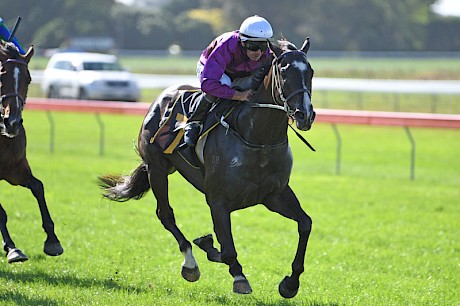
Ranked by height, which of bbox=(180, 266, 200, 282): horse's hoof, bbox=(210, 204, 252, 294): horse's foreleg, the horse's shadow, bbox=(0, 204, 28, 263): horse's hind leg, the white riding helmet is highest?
the white riding helmet

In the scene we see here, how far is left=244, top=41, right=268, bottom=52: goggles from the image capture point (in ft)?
19.3

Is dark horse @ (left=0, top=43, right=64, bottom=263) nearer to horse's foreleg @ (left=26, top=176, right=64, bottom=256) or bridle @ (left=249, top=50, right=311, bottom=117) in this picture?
horse's foreleg @ (left=26, top=176, right=64, bottom=256)

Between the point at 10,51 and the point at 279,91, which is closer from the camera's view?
the point at 279,91

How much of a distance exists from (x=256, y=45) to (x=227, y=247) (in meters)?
1.42

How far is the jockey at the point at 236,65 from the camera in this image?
583cm

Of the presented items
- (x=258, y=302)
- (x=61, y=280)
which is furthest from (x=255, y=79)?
(x=61, y=280)

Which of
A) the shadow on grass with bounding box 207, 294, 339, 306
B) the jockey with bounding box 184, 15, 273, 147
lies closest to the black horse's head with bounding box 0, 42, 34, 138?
the jockey with bounding box 184, 15, 273, 147

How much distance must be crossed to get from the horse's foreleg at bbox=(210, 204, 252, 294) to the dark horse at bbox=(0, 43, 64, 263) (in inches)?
62.2

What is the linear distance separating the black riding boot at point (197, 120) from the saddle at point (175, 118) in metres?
0.06

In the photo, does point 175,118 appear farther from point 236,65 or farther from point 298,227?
point 298,227

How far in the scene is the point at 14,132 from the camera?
6.11m

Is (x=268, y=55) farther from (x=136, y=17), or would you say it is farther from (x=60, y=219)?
(x=136, y=17)

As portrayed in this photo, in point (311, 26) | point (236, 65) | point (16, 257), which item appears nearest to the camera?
point (236, 65)

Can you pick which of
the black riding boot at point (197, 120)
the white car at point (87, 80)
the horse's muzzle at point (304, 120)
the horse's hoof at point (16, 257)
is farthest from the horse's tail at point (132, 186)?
the white car at point (87, 80)
